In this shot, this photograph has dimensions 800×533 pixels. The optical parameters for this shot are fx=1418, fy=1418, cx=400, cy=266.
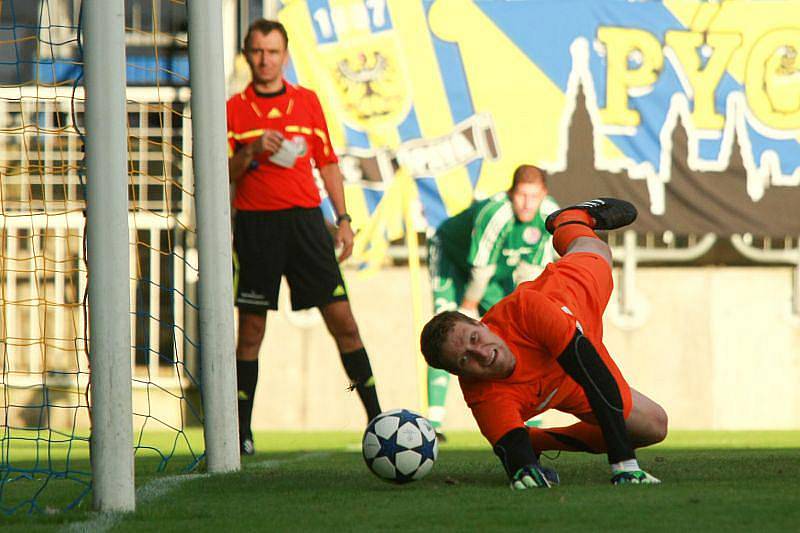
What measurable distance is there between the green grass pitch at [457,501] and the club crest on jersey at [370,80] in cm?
675

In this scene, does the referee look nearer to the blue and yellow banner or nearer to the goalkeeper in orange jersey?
the goalkeeper in orange jersey

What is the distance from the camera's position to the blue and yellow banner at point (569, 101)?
1314 cm

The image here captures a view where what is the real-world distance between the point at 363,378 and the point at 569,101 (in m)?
6.14

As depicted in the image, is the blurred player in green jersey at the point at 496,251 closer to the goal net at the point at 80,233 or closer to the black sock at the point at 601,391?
the goal net at the point at 80,233

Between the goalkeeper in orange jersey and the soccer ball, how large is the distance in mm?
244

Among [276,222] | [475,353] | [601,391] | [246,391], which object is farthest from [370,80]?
[601,391]

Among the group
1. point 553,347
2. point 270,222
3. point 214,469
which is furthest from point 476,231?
point 553,347

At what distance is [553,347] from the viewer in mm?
5062

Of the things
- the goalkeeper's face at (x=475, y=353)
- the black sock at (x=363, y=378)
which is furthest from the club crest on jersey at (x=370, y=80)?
the goalkeeper's face at (x=475, y=353)

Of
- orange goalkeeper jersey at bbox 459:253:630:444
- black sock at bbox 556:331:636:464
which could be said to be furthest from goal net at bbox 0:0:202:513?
black sock at bbox 556:331:636:464

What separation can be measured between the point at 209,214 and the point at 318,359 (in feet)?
24.2

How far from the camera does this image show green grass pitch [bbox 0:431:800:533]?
4.01m

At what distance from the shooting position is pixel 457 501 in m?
4.63

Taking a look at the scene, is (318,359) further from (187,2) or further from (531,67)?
(187,2)
